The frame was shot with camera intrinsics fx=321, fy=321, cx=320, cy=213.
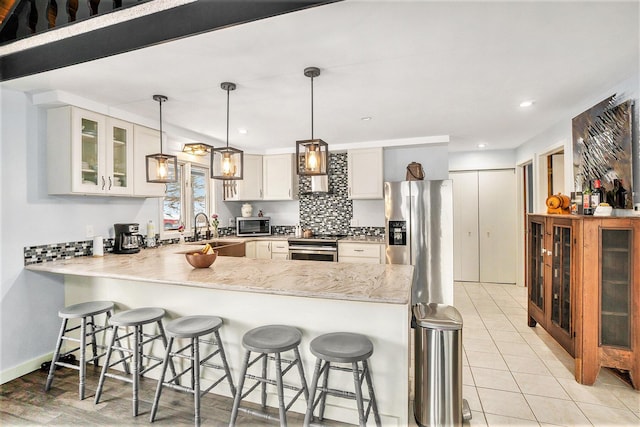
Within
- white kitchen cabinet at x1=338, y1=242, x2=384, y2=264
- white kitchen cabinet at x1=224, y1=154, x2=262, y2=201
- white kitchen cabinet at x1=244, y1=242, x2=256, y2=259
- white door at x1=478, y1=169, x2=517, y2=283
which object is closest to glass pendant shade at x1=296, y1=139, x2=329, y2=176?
white kitchen cabinet at x1=338, y1=242, x2=384, y2=264

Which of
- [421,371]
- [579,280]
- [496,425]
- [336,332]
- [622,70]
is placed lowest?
[496,425]

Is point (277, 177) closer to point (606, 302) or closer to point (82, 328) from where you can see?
point (82, 328)

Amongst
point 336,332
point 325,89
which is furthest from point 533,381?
point 325,89

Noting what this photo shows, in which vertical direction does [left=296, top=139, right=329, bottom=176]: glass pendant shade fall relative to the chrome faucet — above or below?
above

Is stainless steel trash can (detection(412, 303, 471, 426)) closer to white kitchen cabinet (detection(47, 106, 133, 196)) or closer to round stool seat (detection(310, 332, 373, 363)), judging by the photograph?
round stool seat (detection(310, 332, 373, 363))

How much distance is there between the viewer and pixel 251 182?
17.4 ft

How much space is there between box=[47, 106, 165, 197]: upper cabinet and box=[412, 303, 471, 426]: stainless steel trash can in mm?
3066

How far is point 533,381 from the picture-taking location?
8.30ft

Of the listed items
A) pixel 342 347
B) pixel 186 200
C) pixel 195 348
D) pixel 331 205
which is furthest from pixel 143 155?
pixel 342 347

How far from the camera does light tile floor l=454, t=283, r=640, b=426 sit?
6.87 ft

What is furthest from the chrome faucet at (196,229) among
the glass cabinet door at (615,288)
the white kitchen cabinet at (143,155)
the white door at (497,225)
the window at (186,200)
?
the white door at (497,225)

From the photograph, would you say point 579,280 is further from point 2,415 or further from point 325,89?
point 2,415

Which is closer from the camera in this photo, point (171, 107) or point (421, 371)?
point (421, 371)

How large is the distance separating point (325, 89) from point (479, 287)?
14.5ft
